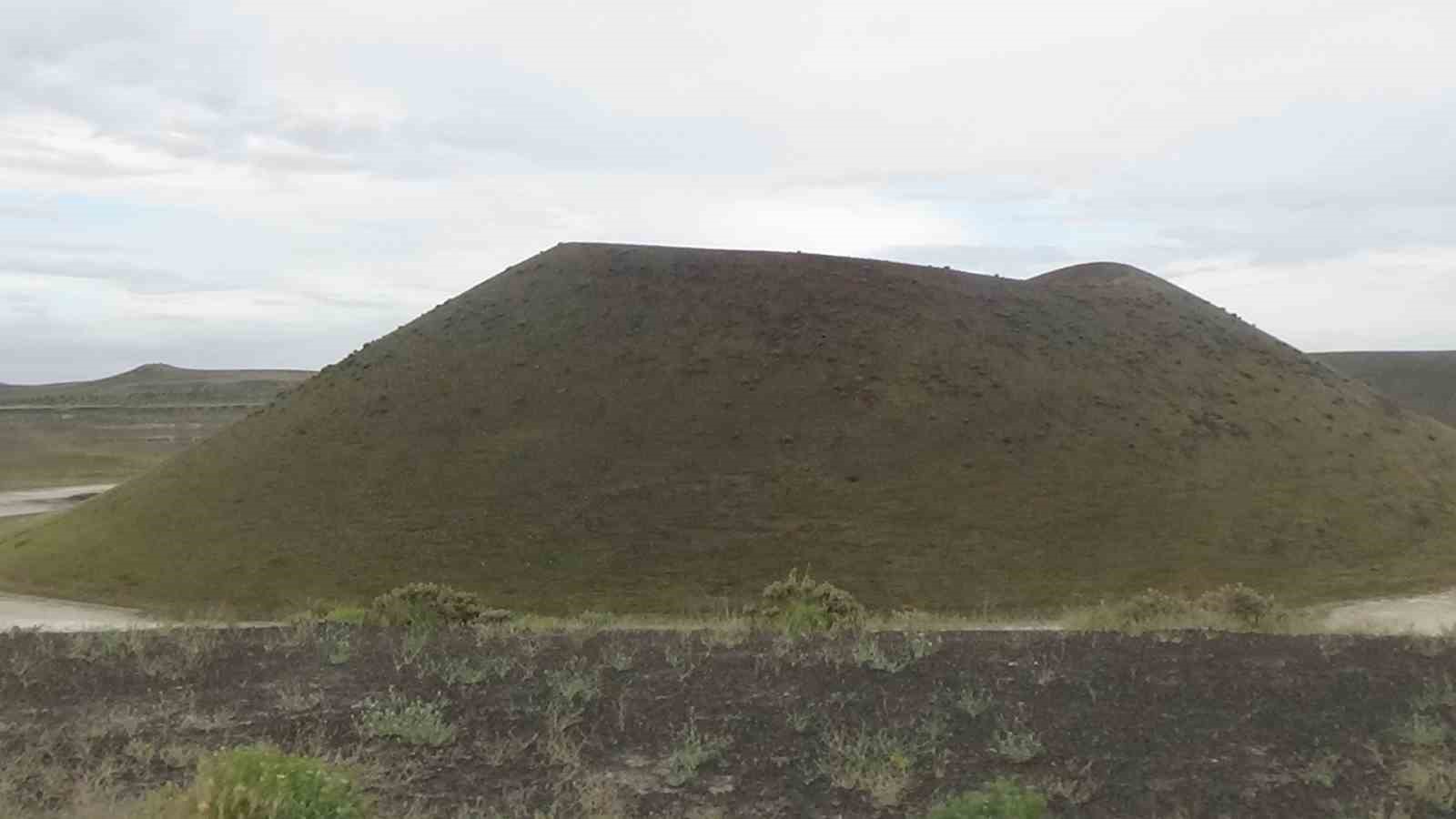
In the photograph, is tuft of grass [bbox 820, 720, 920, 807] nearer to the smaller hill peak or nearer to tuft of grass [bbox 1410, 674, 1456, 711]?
tuft of grass [bbox 1410, 674, 1456, 711]

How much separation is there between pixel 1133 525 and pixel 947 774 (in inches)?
1074

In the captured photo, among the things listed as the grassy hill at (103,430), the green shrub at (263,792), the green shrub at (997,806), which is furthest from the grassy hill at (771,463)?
the grassy hill at (103,430)

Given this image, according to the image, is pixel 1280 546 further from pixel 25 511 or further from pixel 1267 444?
pixel 25 511

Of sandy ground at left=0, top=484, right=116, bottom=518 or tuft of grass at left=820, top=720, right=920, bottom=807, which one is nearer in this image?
tuft of grass at left=820, top=720, right=920, bottom=807

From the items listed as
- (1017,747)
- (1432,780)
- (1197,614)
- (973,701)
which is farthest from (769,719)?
(1197,614)

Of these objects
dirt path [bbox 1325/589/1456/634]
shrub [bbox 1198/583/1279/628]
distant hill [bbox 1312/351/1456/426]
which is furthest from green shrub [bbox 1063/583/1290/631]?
distant hill [bbox 1312/351/1456/426]

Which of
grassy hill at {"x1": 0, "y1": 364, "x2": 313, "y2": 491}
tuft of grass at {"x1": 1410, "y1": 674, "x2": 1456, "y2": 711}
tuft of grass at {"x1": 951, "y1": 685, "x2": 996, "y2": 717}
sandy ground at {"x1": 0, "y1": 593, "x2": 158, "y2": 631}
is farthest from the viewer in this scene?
grassy hill at {"x1": 0, "y1": 364, "x2": 313, "y2": 491}

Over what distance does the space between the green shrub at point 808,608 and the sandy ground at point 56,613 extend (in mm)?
13765

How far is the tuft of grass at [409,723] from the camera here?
26.3ft

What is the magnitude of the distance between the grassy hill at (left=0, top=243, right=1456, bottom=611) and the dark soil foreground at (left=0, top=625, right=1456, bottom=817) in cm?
1784

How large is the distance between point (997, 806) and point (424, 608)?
10.7m

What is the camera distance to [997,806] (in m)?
6.11

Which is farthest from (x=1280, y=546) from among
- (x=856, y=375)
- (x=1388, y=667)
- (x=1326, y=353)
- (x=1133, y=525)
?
(x=1326, y=353)

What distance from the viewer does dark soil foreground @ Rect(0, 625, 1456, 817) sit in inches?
283
